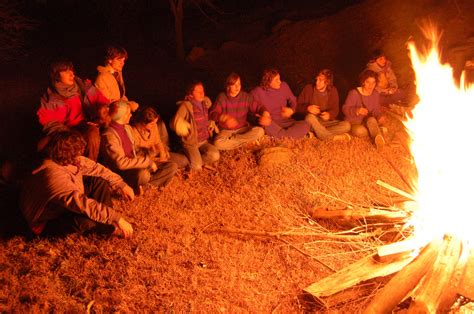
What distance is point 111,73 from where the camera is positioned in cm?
631

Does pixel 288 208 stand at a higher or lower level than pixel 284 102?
lower

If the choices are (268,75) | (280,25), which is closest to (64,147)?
(268,75)

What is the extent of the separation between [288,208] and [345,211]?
72 cm

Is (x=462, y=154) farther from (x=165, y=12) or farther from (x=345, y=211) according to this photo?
(x=165, y=12)

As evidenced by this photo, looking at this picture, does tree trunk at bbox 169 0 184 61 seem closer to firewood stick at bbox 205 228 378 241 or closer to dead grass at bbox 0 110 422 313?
dead grass at bbox 0 110 422 313

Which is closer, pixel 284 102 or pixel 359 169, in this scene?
pixel 359 169

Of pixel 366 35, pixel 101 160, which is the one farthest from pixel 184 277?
pixel 366 35

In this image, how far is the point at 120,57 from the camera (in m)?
6.14

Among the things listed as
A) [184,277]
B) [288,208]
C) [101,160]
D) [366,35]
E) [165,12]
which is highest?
[165,12]

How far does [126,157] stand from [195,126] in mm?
1171

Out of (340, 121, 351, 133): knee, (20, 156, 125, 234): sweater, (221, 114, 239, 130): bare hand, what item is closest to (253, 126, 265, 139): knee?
(221, 114, 239, 130): bare hand

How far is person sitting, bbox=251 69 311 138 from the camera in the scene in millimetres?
6752

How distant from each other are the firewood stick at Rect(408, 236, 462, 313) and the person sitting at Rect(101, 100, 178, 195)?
3285mm

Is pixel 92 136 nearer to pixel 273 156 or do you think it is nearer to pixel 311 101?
pixel 273 156
